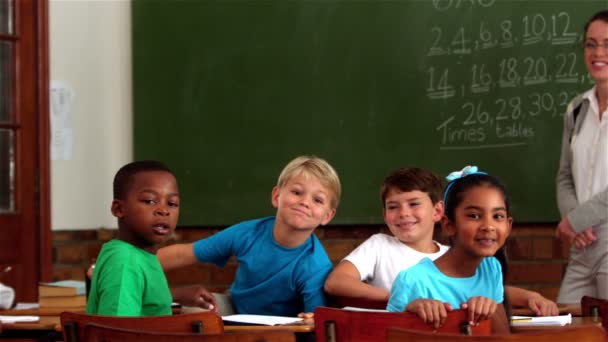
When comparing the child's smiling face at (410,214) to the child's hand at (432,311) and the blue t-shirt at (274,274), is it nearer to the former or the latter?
the blue t-shirt at (274,274)

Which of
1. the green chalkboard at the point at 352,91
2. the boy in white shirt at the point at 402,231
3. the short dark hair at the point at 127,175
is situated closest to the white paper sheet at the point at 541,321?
the boy in white shirt at the point at 402,231

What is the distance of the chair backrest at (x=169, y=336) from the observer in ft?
6.21

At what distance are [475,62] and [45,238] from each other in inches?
92.9

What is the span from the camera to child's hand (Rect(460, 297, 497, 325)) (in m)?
2.08

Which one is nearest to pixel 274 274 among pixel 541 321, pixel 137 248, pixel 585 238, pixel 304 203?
pixel 304 203

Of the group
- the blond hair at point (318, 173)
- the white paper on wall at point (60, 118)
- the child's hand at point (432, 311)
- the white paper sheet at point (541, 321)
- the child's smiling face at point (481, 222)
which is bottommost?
the white paper sheet at point (541, 321)

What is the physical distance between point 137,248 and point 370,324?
0.71 m

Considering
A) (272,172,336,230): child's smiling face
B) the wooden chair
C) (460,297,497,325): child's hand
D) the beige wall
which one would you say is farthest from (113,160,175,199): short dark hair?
the beige wall

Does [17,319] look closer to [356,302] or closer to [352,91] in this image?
[356,302]

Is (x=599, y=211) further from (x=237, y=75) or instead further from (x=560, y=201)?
(x=237, y=75)

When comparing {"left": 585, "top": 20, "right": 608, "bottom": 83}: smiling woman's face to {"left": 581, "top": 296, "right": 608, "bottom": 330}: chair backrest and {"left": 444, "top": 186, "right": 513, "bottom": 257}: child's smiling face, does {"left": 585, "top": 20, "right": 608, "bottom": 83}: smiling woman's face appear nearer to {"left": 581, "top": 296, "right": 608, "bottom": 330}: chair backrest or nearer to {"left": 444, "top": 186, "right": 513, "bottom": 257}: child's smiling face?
{"left": 581, "top": 296, "right": 608, "bottom": 330}: chair backrest

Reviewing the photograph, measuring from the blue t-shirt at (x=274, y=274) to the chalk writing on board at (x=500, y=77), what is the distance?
1.55 m

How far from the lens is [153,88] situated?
486 centimetres

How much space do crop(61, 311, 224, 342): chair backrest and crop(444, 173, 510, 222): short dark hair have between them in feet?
2.38
